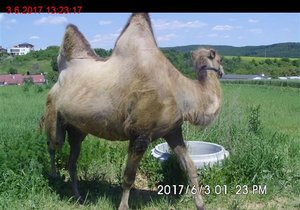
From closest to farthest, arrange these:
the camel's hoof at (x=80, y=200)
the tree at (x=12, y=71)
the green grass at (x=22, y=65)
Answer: the camel's hoof at (x=80, y=200)
the green grass at (x=22, y=65)
the tree at (x=12, y=71)

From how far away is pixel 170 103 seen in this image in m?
5.17

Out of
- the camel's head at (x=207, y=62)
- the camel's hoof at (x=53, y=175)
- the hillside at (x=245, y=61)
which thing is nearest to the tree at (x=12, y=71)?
the hillside at (x=245, y=61)

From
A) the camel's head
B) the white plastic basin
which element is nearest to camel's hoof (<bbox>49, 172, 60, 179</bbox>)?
the white plastic basin

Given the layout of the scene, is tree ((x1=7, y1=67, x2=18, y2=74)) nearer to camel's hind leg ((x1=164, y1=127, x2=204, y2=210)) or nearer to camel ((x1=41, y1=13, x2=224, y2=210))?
camel ((x1=41, y1=13, x2=224, y2=210))

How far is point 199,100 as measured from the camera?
546 cm

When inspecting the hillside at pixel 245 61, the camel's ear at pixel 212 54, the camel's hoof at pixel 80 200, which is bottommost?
the hillside at pixel 245 61

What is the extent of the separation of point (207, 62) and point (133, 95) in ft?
4.17

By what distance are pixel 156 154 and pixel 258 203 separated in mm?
1831

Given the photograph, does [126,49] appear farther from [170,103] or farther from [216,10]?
[216,10]

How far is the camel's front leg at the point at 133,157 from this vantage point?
5246 millimetres

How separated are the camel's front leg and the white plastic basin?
152 centimetres

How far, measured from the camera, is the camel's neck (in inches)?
213
